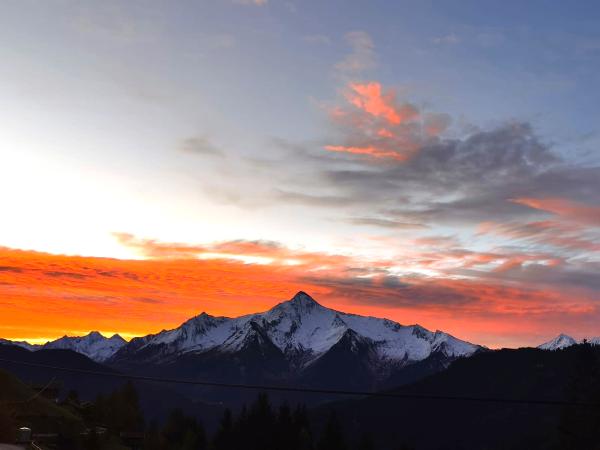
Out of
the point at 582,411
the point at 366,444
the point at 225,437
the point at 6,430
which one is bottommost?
the point at 225,437

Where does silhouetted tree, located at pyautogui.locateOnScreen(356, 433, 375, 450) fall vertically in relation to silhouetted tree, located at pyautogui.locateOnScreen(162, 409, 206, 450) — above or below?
above

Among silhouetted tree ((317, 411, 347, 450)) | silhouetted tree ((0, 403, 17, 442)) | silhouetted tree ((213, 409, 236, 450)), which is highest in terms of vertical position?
silhouetted tree ((0, 403, 17, 442))

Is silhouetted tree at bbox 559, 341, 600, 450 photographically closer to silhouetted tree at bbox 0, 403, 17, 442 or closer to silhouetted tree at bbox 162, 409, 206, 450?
silhouetted tree at bbox 162, 409, 206, 450

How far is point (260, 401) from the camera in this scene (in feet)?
545

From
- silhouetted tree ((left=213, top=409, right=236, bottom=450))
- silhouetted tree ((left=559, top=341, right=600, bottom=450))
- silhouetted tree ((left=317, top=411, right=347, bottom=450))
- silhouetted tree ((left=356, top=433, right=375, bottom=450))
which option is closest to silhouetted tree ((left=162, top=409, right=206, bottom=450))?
silhouetted tree ((left=213, top=409, right=236, bottom=450))

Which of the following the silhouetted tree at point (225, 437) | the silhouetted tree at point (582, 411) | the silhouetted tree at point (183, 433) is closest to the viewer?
the silhouetted tree at point (582, 411)

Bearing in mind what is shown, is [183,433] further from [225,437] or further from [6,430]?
[6,430]

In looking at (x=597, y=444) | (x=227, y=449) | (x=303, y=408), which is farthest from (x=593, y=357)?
(x=227, y=449)

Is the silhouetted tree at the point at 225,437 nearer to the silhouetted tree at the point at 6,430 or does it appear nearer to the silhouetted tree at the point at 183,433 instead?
the silhouetted tree at the point at 183,433

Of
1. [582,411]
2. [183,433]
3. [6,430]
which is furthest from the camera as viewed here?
[183,433]

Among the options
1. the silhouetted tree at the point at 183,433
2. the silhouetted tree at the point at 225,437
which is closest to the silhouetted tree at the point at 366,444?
the silhouetted tree at the point at 225,437

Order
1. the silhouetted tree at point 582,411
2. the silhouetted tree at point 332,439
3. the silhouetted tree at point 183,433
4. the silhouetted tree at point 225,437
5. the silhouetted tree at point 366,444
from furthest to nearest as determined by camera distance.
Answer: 1. the silhouetted tree at point 366,444
2. the silhouetted tree at point 225,437
3. the silhouetted tree at point 183,433
4. the silhouetted tree at point 332,439
5. the silhouetted tree at point 582,411

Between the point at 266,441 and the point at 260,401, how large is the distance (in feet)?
39.5

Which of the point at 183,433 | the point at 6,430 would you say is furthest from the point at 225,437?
the point at 6,430
